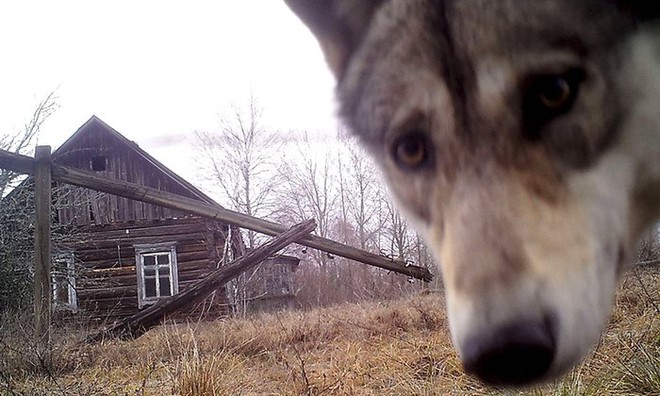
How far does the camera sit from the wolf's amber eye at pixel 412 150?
1482 millimetres

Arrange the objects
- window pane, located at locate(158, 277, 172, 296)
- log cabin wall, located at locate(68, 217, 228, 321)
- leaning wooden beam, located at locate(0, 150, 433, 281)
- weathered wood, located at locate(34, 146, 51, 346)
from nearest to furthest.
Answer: weathered wood, located at locate(34, 146, 51, 346)
leaning wooden beam, located at locate(0, 150, 433, 281)
log cabin wall, located at locate(68, 217, 228, 321)
window pane, located at locate(158, 277, 172, 296)

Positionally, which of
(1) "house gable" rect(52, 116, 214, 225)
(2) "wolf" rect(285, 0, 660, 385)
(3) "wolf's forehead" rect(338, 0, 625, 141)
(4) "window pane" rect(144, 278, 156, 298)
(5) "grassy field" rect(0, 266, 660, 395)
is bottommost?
(4) "window pane" rect(144, 278, 156, 298)

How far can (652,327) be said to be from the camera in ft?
13.3

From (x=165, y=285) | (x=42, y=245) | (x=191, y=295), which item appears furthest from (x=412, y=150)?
(x=165, y=285)

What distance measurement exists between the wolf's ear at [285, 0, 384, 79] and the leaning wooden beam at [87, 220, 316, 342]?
5.94 m

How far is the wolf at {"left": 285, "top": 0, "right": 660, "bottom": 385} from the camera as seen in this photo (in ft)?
3.38

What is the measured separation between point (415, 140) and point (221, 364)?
4046 mm

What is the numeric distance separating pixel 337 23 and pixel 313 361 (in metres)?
4.57

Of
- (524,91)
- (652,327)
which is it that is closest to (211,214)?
(652,327)

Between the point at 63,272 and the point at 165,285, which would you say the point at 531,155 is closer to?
the point at 63,272

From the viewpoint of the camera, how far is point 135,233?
763 inches

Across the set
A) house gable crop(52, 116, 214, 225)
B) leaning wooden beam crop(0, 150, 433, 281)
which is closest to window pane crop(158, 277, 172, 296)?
house gable crop(52, 116, 214, 225)

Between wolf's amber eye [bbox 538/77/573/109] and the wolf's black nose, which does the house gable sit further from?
the wolf's black nose

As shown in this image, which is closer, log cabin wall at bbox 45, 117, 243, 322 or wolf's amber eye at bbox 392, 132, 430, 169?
wolf's amber eye at bbox 392, 132, 430, 169
